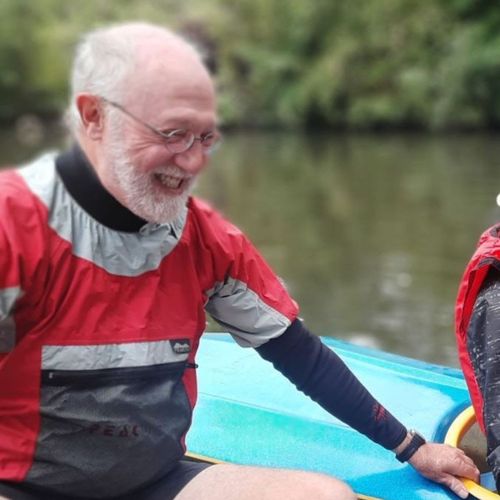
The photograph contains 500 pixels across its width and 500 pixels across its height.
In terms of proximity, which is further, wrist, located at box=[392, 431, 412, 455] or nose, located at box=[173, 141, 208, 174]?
wrist, located at box=[392, 431, 412, 455]

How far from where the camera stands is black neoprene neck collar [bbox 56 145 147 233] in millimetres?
1547

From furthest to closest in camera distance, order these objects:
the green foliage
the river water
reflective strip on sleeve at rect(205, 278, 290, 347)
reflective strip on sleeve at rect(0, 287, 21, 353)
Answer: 1. the green foliage
2. the river water
3. reflective strip on sleeve at rect(205, 278, 290, 347)
4. reflective strip on sleeve at rect(0, 287, 21, 353)

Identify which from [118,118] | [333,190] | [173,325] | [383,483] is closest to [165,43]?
[118,118]

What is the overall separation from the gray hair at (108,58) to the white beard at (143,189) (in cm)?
8

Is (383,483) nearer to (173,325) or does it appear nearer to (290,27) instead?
(173,325)

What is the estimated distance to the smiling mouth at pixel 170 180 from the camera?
1.57 m

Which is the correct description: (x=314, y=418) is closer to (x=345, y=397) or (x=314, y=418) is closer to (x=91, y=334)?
(x=345, y=397)

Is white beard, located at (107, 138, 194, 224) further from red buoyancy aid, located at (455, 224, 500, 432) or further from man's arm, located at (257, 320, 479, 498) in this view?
red buoyancy aid, located at (455, 224, 500, 432)

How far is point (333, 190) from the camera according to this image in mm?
12406

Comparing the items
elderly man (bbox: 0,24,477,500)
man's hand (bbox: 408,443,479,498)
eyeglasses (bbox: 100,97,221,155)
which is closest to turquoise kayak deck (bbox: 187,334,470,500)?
man's hand (bbox: 408,443,479,498)

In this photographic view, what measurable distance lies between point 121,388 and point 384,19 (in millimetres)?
22547

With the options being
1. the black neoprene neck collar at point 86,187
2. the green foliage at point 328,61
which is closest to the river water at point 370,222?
the black neoprene neck collar at point 86,187

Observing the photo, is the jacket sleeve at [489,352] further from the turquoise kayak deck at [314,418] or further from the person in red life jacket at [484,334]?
the turquoise kayak deck at [314,418]

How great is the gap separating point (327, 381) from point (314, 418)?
16.6 inches
